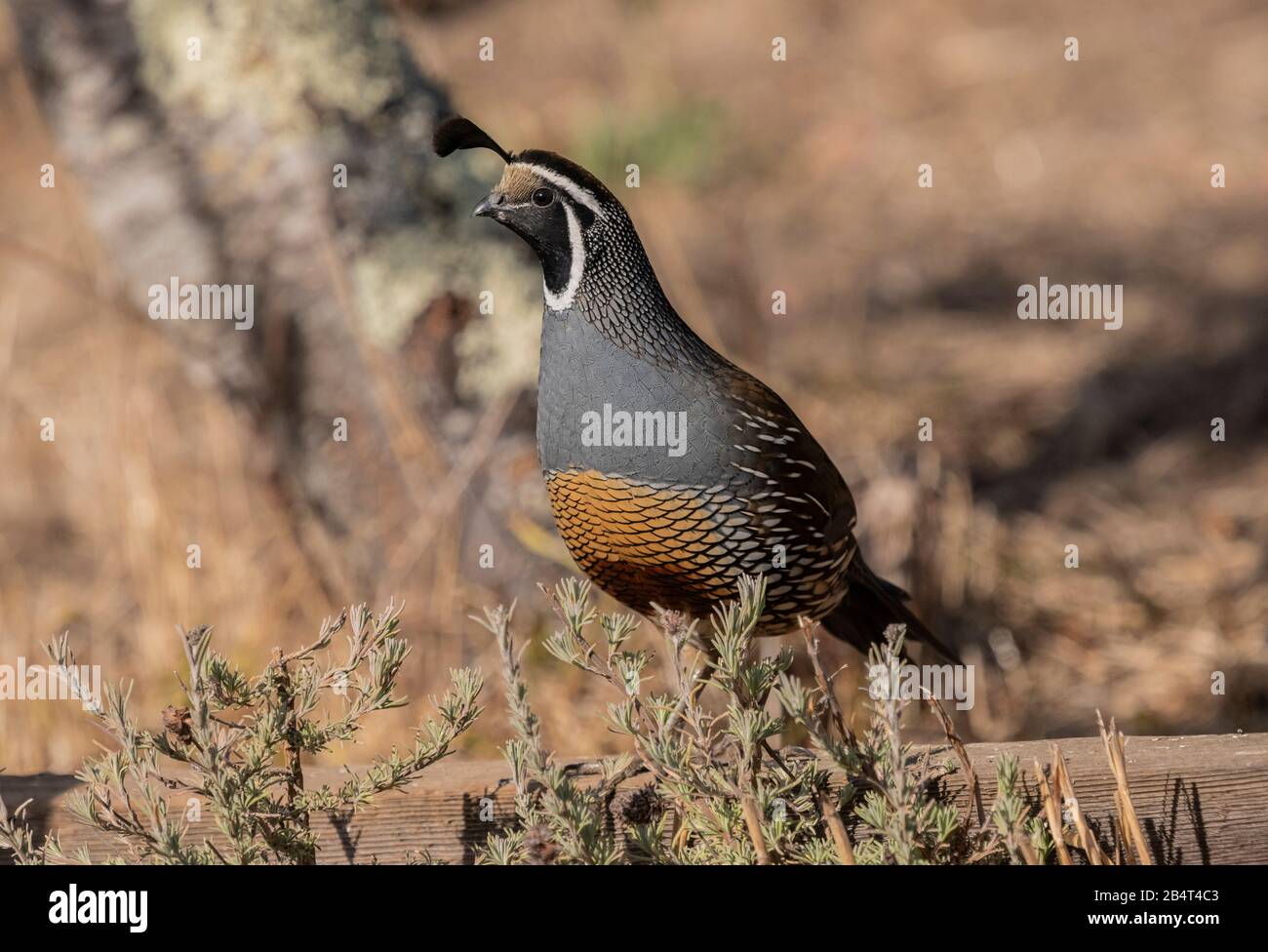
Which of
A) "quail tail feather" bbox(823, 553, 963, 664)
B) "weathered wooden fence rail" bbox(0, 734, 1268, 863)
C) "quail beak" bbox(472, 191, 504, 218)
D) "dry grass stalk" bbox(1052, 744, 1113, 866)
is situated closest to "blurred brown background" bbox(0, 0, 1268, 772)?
"quail tail feather" bbox(823, 553, 963, 664)

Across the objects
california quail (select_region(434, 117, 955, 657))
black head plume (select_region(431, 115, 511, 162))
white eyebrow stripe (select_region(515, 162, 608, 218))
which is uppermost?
black head plume (select_region(431, 115, 511, 162))

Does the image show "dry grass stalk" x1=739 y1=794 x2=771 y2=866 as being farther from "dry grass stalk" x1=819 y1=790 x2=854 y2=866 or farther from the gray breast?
the gray breast

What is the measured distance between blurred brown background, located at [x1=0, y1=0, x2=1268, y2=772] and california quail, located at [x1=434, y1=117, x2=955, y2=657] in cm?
155

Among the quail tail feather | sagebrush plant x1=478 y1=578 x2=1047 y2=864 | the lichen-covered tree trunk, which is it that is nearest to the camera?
sagebrush plant x1=478 y1=578 x2=1047 y2=864

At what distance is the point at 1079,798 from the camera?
95.3 inches

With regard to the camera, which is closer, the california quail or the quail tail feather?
the california quail

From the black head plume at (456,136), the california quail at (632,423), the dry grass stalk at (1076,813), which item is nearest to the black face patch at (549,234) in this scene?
the california quail at (632,423)

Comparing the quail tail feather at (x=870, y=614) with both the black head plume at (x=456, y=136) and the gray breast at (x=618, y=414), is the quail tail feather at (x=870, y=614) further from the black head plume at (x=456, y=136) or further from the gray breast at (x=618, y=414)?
the black head plume at (x=456, y=136)

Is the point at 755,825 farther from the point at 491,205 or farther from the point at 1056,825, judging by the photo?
the point at 491,205

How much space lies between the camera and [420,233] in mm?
4152

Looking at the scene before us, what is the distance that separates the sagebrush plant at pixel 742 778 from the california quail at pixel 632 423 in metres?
0.23

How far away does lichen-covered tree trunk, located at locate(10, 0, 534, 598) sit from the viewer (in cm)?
412

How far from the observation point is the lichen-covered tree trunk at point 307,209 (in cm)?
412

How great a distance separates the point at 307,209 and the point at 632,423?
2.13m
